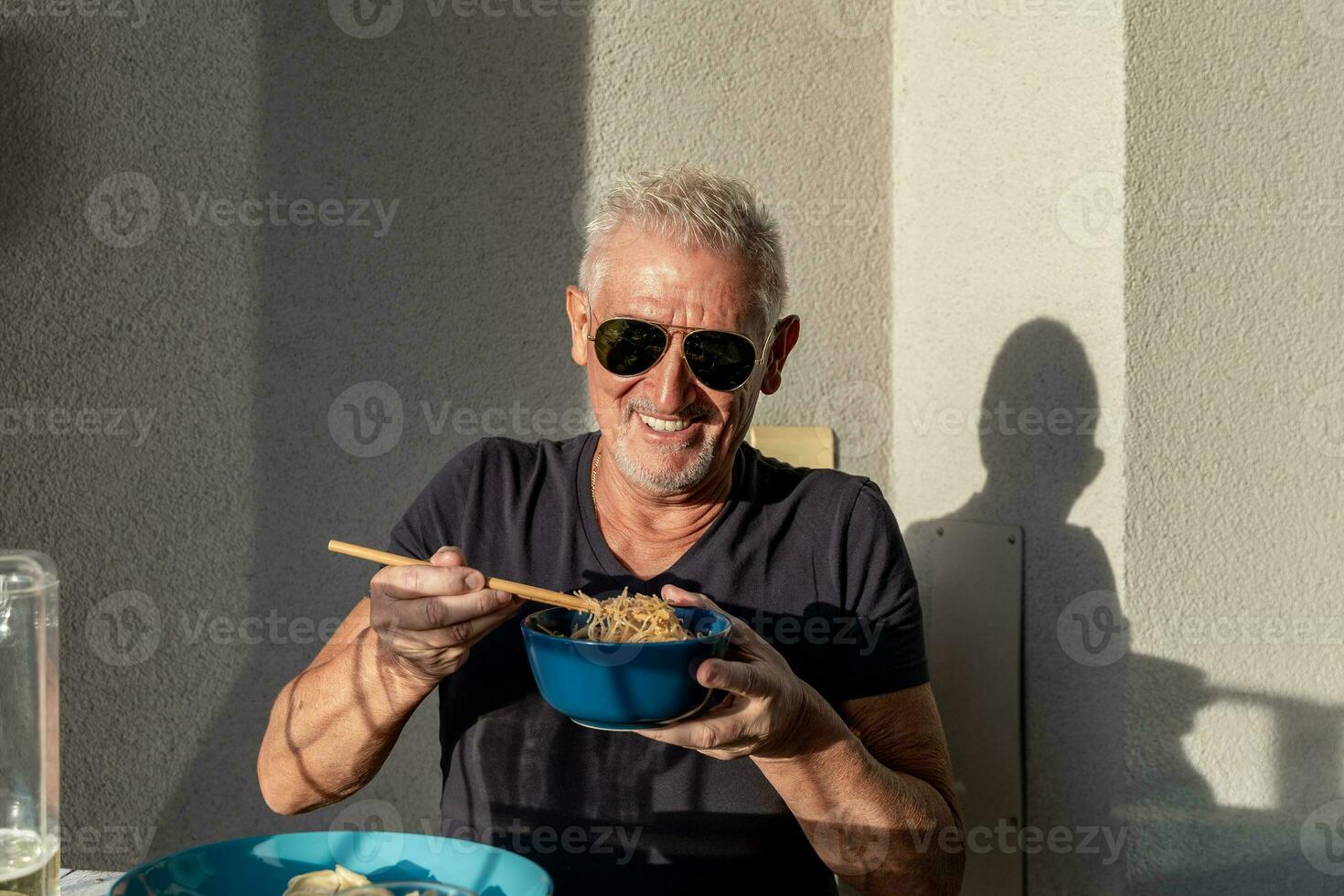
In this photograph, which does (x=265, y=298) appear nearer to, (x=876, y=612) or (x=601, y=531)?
(x=601, y=531)

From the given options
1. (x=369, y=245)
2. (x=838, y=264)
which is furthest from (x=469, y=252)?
(x=838, y=264)

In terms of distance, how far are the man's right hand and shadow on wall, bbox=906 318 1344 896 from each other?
3.87ft

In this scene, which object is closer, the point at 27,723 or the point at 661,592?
the point at 27,723

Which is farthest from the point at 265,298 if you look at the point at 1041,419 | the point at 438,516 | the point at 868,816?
the point at 868,816

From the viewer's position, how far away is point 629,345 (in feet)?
5.30

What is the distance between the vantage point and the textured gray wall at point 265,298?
247cm

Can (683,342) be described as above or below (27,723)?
above

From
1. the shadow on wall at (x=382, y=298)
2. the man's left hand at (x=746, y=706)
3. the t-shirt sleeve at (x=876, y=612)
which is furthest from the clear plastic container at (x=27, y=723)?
the shadow on wall at (x=382, y=298)

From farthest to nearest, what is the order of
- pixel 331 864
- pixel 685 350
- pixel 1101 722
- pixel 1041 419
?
pixel 1041 419 < pixel 1101 722 < pixel 685 350 < pixel 331 864

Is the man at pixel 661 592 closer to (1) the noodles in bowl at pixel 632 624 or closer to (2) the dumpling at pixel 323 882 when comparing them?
(1) the noodles in bowl at pixel 632 624

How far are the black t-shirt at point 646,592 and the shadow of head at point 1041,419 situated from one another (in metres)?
0.50

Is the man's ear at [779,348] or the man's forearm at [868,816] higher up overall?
the man's ear at [779,348]

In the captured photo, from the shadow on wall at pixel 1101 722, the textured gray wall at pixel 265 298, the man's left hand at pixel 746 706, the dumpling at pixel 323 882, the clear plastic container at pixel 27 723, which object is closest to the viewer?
the clear plastic container at pixel 27 723

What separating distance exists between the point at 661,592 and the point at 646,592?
103mm
